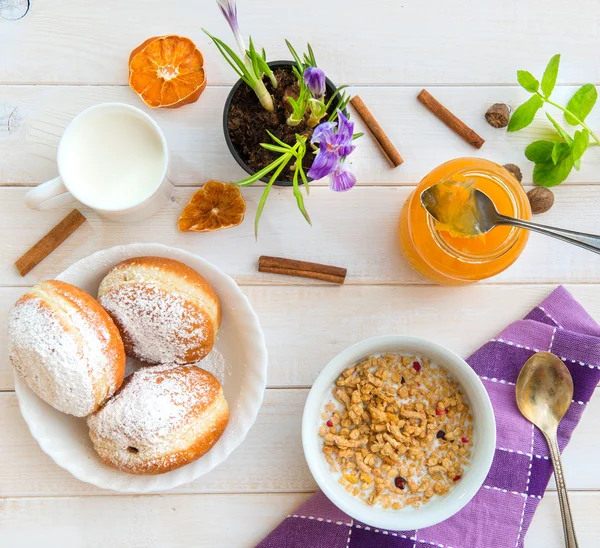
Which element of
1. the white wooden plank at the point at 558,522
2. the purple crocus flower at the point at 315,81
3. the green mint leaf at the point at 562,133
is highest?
the purple crocus flower at the point at 315,81

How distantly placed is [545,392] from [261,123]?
67cm

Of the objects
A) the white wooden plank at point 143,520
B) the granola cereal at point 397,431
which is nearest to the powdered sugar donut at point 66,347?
the white wooden plank at point 143,520

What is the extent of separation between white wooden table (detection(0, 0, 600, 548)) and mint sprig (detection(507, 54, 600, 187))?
0.04 m

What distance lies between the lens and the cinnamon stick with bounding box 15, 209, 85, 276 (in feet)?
3.62

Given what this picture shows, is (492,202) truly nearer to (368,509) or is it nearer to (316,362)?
(316,362)

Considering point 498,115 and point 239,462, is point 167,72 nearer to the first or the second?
point 498,115

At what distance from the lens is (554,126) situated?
3.75ft

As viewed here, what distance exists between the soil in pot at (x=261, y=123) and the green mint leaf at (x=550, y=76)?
376 millimetres

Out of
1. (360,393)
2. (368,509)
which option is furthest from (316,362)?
(368,509)

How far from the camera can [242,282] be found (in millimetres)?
1124

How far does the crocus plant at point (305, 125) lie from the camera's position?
0.88 m

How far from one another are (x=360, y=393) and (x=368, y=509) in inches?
7.1

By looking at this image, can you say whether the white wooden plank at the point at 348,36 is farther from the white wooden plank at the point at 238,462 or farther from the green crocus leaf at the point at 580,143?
the white wooden plank at the point at 238,462

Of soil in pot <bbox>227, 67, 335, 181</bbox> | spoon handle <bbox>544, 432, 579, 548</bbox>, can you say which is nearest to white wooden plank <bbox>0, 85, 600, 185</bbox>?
soil in pot <bbox>227, 67, 335, 181</bbox>
